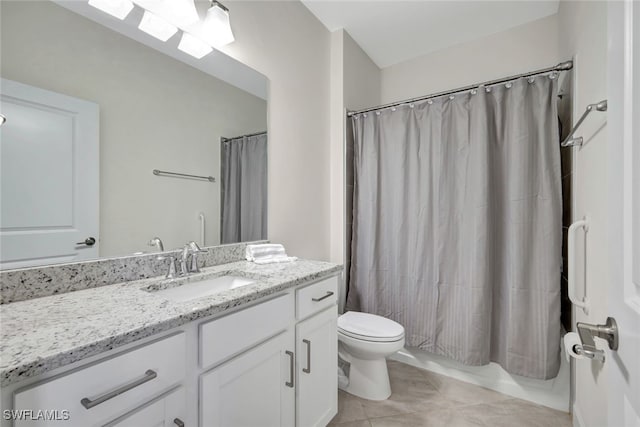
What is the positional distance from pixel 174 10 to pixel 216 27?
0.18 meters

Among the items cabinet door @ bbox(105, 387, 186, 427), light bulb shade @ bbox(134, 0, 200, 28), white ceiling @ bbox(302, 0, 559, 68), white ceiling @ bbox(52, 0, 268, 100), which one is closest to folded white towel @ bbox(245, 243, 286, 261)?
cabinet door @ bbox(105, 387, 186, 427)

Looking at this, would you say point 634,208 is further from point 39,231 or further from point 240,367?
point 39,231

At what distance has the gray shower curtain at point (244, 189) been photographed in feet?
4.97

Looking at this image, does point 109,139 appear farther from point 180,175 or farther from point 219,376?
point 219,376

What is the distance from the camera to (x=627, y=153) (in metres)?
0.50

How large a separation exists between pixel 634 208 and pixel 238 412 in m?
1.17

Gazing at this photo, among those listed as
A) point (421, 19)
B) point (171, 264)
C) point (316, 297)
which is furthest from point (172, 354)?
point (421, 19)

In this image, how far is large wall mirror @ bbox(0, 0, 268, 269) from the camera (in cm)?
87

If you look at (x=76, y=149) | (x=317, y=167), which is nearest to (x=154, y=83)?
(x=76, y=149)

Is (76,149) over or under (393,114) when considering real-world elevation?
under

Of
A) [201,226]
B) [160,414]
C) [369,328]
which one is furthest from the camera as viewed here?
[369,328]

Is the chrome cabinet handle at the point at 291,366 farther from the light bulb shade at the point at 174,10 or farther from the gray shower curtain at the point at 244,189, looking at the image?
the light bulb shade at the point at 174,10

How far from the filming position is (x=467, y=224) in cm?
184

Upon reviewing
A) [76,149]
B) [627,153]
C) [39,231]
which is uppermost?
[76,149]
